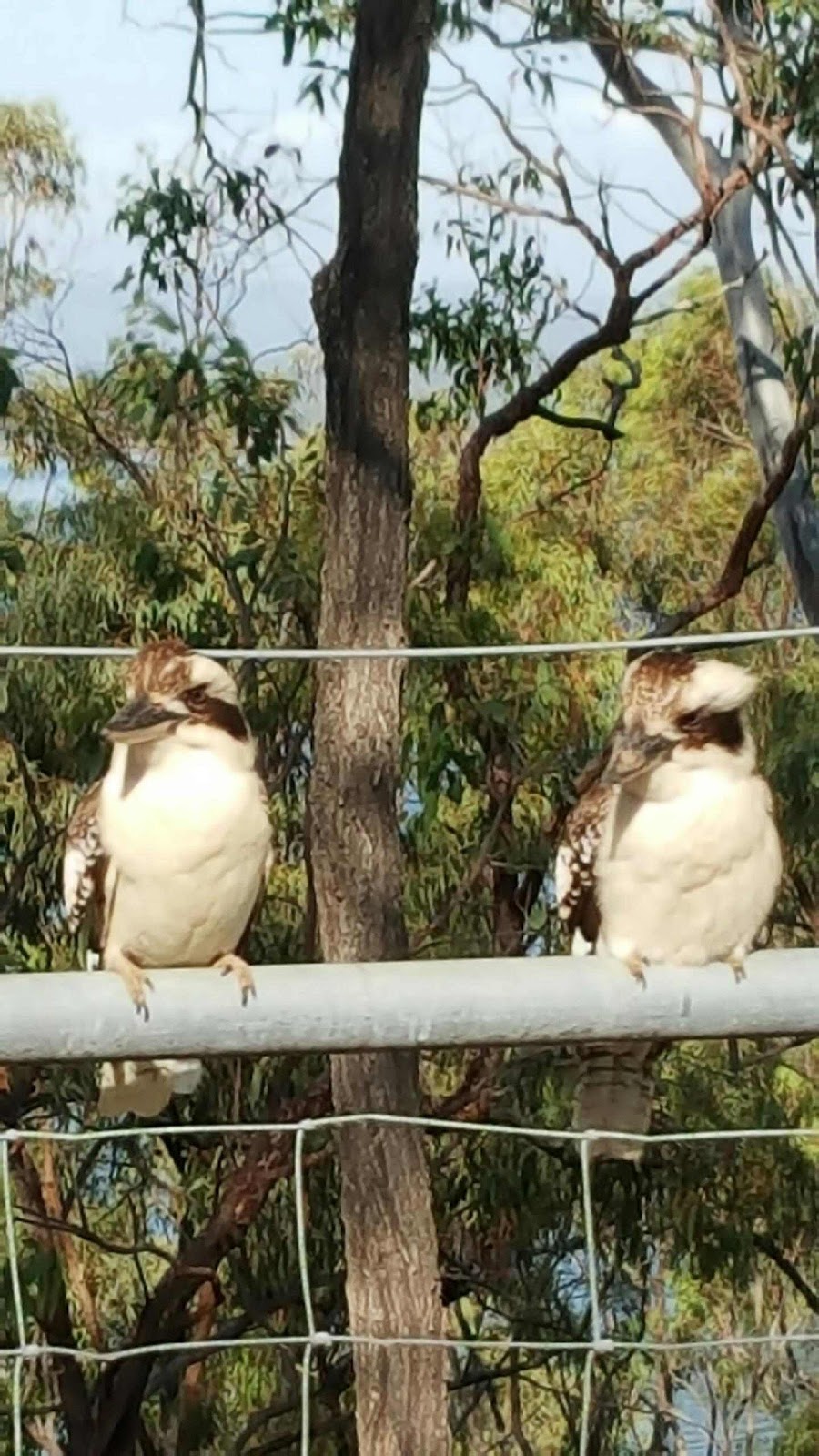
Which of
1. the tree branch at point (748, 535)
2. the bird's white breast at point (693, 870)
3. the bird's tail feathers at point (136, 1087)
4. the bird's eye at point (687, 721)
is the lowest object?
the bird's tail feathers at point (136, 1087)

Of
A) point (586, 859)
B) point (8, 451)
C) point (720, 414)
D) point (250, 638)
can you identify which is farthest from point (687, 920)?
point (720, 414)

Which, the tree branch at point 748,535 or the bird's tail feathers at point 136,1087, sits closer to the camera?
the bird's tail feathers at point 136,1087

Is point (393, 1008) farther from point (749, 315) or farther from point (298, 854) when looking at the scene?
point (749, 315)

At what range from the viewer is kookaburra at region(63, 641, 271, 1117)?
106 inches

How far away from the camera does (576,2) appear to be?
26.0 ft

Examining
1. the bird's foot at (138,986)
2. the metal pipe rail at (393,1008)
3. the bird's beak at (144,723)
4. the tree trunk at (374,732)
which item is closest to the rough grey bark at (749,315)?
the tree trunk at (374,732)

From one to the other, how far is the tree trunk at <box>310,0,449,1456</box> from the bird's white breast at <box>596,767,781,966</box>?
3.04 meters

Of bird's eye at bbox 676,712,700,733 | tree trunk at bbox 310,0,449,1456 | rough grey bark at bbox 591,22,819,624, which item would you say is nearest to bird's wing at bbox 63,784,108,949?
bird's eye at bbox 676,712,700,733

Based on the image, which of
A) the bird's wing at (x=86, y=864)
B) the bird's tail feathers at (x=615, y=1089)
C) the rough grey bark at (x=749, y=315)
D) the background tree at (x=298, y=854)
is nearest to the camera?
the bird's tail feathers at (x=615, y=1089)

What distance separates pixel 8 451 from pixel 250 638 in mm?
Result: 1660

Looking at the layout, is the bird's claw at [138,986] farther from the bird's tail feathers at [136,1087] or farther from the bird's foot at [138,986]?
the bird's tail feathers at [136,1087]

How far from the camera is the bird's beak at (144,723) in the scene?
2686 millimetres

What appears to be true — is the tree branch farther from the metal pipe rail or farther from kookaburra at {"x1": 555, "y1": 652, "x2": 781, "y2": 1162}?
the metal pipe rail

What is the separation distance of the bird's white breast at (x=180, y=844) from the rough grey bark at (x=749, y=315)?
5312 mm
